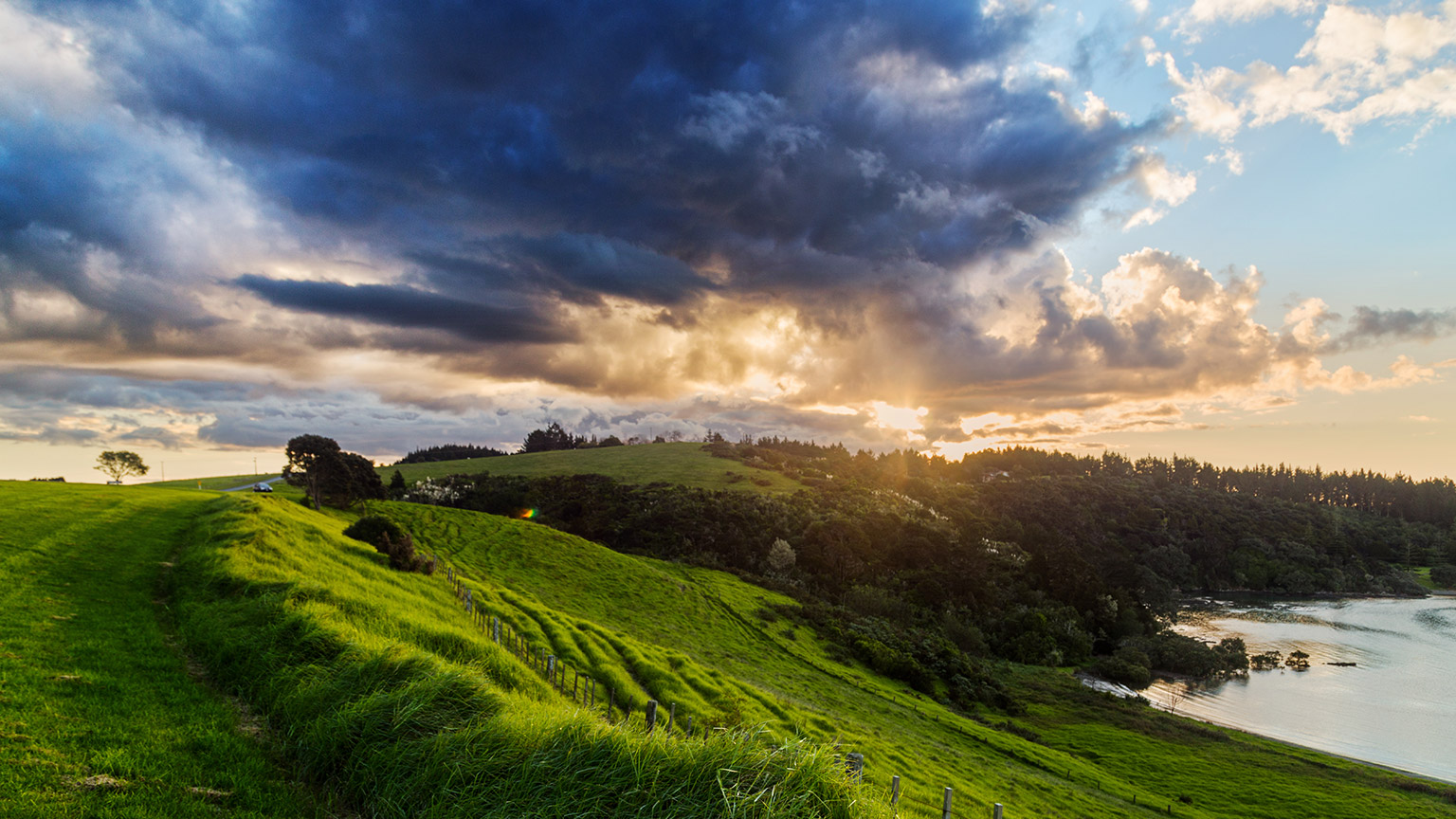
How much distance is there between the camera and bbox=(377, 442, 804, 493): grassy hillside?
128 metres

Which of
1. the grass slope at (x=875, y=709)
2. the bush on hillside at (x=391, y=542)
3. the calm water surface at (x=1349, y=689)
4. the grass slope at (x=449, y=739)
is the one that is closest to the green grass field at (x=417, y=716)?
the grass slope at (x=449, y=739)

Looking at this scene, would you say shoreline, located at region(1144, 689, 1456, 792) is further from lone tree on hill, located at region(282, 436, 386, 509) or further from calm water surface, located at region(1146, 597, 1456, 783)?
lone tree on hill, located at region(282, 436, 386, 509)

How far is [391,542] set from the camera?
37.0 metres

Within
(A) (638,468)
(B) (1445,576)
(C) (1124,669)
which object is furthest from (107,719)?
(B) (1445,576)

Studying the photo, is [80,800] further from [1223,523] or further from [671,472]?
[1223,523]

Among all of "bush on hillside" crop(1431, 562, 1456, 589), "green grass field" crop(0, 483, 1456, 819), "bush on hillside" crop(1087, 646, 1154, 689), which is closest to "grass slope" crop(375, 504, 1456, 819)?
"green grass field" crop(0, 483, 1456, 819)

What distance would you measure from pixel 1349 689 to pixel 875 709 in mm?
80149

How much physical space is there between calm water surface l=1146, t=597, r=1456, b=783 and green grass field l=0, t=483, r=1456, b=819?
1524cm

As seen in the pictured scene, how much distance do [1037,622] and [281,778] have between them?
8960 cm

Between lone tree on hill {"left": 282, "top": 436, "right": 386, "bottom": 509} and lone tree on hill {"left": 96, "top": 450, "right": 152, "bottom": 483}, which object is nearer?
lone tree on hill {"left": 282, "top": 436, "right": 386, "bottom": 509}

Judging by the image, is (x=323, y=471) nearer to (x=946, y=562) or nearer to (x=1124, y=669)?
(x=946, y=562)

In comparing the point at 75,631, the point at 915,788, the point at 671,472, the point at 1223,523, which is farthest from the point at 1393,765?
the point at 1223,523

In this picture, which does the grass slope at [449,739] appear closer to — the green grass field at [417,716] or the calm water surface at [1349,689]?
the green grass field at [417,716]

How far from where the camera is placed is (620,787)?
7848mm
